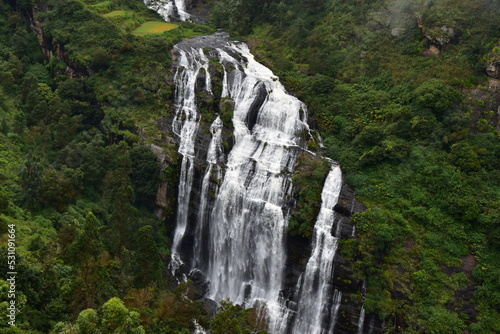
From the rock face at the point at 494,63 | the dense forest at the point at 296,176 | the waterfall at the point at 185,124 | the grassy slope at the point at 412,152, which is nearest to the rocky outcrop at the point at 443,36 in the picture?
the dense forest at the point at 296,176

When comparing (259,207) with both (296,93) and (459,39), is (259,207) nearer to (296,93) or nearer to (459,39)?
(296,93)

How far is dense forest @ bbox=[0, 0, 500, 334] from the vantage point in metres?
19.9

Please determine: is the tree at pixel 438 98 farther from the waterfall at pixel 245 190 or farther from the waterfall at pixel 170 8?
the waterfall at pixel 170 8

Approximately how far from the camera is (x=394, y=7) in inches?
1528

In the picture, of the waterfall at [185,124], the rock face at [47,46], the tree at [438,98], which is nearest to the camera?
the tree at [438,98]

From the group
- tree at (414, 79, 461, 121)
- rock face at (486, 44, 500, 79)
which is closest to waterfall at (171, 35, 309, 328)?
tree at (414, 79, 461, 121)

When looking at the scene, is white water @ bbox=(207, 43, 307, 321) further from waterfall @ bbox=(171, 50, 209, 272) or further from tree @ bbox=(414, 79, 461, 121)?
tree @ bbox=(414, 79, 461, 121)

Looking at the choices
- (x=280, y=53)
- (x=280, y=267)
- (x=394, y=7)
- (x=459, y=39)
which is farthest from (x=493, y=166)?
(x=280, y=53)

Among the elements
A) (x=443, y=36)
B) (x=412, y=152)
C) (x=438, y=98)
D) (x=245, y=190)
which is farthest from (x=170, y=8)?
(x=412, y=152)

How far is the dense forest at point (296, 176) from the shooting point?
19906mm

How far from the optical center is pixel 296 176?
1116 inches

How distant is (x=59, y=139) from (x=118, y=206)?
12549 millimetres

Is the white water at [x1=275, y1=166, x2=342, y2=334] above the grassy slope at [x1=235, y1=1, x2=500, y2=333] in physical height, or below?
below

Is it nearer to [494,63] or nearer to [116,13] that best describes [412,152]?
[494,63]
